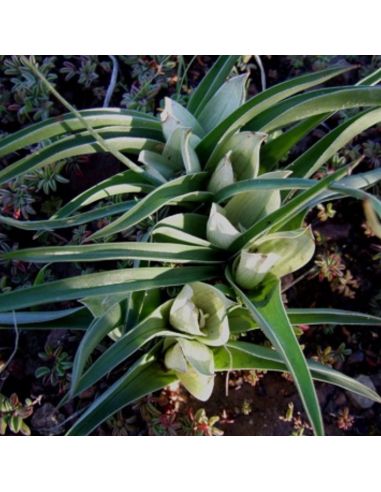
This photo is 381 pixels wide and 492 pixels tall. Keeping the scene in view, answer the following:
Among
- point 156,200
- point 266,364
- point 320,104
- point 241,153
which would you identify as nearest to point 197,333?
point 266,364

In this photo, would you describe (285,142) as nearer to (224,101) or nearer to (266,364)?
(224,101)

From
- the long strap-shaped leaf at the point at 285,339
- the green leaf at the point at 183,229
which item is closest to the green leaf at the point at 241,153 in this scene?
the green leaf at the point at 183,229

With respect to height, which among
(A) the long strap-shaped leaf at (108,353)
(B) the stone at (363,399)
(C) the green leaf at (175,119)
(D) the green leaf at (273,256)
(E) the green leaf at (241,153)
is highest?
(C) the green leaf at (175,119)

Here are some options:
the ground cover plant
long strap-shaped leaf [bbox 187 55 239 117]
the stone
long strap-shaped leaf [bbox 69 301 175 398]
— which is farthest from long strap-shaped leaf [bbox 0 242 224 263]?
the stone

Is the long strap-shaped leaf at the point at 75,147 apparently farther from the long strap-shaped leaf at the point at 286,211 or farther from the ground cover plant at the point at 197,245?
the long strap-shaped leaf at the point at 286,211

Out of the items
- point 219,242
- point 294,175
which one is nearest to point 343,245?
point 294,175

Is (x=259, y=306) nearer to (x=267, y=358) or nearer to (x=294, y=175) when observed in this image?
(x=267, y=358)

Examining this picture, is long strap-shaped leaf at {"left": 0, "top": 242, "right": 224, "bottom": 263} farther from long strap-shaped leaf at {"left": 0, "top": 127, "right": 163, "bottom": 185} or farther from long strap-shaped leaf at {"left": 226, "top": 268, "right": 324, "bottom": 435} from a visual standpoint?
long strap-shaped leaf at {"left": 0, "top": 127, "right": 163, "bottom": 185}
